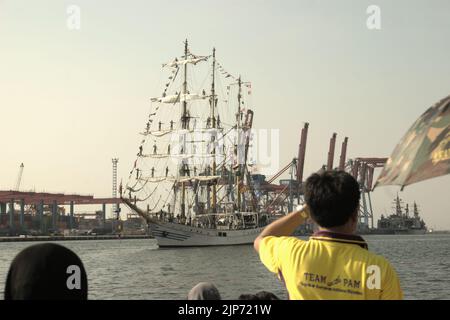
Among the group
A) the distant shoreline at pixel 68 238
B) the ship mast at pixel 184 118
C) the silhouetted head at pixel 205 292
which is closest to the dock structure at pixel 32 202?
the distant shoreline at pixel 68 238

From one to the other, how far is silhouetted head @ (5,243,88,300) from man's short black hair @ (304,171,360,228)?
1.47 m

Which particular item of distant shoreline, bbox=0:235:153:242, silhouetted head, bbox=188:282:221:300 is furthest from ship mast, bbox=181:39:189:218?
silhouetted head, bbox=188:282:221:300

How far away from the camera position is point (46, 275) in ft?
10.2

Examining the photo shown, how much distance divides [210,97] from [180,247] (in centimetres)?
2320

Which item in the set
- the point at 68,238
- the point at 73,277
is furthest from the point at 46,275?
the point at 68,238

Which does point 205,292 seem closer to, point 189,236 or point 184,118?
point 189,236

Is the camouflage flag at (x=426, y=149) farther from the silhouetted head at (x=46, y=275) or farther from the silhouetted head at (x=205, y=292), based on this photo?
the silhouetted head at (x=205, y=292)

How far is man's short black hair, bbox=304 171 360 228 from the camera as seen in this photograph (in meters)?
3.90

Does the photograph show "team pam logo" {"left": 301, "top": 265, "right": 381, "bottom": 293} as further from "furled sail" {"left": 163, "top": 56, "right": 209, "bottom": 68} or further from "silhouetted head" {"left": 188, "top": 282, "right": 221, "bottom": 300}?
"furled sail" {"left": 163, "top": 56, "right": 209, "bottom": 68}

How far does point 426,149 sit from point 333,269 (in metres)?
1.18

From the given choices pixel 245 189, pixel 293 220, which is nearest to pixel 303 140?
pixel 245 189

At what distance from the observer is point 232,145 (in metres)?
104

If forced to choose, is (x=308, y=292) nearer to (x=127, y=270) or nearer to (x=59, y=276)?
(x=59, y=276)

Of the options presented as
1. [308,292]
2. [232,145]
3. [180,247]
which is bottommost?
[180,247]
